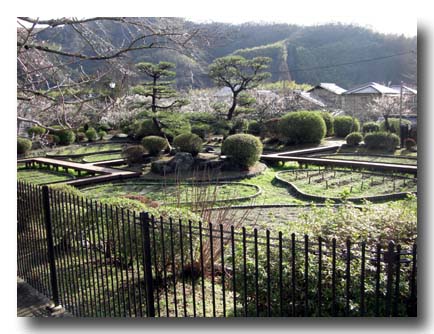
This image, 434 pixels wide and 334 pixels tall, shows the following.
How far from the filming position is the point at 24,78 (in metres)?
4.86

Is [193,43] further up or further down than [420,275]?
further up

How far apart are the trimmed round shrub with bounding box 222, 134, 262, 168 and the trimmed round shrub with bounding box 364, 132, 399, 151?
617 centimetres

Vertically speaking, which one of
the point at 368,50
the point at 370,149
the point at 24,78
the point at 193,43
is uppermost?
the point at 368,50

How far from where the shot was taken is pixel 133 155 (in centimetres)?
1520

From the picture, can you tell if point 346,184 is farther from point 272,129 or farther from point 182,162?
point 272,129

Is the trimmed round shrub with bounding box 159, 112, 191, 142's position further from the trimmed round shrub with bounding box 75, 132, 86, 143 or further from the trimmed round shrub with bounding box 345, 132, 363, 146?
the trimmed round shrub with bounding box 75, 132, 86, 143

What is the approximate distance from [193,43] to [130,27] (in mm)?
785

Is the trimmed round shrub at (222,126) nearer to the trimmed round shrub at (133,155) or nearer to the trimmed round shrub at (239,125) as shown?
the trimmed round shrub at (239,125)

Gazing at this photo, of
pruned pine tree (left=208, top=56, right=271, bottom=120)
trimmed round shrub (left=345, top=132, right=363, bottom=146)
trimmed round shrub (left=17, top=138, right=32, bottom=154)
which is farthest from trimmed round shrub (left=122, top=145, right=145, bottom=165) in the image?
trimmed round shrub (left=345, top=132, right=363, bottom=146)

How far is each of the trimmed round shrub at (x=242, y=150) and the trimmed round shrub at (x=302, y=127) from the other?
5.65 m

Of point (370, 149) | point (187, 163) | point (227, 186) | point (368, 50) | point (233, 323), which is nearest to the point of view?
point (233, 323)

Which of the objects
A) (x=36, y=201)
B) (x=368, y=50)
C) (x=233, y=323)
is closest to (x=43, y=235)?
(x=36, y=201)

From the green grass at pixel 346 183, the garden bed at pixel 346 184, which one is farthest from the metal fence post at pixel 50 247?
the green grass at pixel 346 183

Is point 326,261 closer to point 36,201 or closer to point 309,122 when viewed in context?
point 36,201
